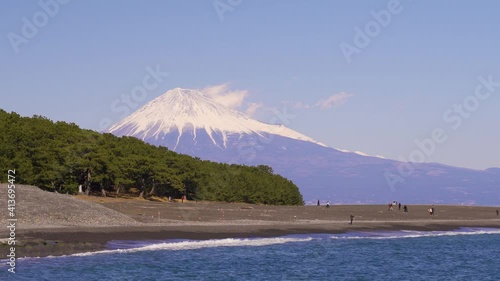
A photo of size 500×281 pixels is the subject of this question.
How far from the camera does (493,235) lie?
112 m

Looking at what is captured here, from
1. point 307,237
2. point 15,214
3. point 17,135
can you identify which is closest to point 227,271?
point 15,214

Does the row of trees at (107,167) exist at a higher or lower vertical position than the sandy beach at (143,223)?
higher

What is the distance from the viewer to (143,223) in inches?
3506

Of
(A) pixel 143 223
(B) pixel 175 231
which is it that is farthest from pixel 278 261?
(A) pixel 143 223

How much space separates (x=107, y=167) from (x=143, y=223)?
41.7m

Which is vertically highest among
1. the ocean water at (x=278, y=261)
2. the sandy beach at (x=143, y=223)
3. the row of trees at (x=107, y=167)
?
the row of trees at (x=107, y=167)

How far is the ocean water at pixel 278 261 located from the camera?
5738cm

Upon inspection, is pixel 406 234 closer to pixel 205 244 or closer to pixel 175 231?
pixel 175 231

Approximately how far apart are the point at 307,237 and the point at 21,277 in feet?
154

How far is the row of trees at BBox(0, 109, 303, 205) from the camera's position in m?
119

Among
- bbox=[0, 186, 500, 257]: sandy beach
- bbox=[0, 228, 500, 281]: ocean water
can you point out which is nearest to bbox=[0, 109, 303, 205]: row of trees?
bbox=[0, 186, 500, 257]: sandy beach

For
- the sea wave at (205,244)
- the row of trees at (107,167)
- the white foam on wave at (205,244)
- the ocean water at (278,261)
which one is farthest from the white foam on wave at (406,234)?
the row of trees at (107,167)

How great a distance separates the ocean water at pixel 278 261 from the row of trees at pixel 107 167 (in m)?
45.8

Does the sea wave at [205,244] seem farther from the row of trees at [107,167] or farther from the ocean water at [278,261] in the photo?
the row of trees at [107,167]
